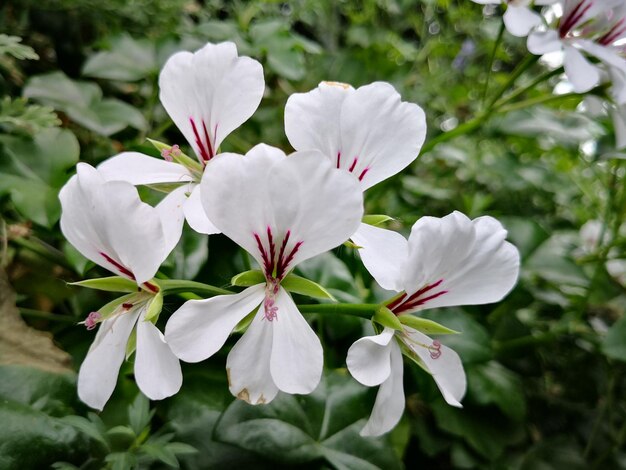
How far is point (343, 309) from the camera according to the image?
442mm

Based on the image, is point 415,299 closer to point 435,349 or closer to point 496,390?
point 435,349

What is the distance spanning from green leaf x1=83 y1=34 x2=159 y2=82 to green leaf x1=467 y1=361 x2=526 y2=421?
0.60 m

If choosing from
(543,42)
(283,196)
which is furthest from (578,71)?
(283,196)

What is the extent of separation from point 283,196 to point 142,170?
6.5 inches

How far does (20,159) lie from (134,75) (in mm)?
192

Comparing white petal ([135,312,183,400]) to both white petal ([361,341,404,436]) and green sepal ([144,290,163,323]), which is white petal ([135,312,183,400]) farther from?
white petal ([361,341,404,436])

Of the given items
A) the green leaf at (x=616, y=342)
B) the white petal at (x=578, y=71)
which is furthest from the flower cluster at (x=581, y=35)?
the green leaf at (x=616, y=342)

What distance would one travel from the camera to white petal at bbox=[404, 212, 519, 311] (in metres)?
0.41

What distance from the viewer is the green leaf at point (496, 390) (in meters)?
0.75

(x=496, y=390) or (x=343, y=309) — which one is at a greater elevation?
(x=343, y=309)

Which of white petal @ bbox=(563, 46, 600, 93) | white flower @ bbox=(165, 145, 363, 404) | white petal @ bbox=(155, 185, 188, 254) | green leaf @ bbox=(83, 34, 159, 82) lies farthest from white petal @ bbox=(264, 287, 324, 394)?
green leaf @ bbox=(83, 34, 159, 82)

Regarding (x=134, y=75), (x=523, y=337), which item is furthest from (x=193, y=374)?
(x=523, y=337)

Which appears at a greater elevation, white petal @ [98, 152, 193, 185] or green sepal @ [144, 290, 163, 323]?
white petal @ [98, 152, 193, 185]

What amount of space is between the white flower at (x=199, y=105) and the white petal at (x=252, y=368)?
11 cm
